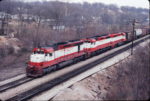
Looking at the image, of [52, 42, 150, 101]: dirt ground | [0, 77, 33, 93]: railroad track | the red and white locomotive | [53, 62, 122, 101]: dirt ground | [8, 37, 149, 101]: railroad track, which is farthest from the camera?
the red and white locomotive

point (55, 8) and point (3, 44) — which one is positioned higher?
point (55, 8)

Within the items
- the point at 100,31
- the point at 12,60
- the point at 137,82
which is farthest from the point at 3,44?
the point at 100,31

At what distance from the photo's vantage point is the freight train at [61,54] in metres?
22.8

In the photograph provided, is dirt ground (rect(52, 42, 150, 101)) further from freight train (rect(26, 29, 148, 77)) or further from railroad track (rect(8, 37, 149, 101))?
freight train (rect(26, 29, 148, 77))

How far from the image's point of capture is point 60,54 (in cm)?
2556

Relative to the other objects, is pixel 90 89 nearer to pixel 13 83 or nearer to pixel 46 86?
pixel 46 86

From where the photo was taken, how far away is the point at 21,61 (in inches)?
1337

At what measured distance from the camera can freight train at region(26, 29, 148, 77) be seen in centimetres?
2278

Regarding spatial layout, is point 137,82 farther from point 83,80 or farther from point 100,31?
point 100,31

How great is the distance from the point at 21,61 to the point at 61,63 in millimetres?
10916

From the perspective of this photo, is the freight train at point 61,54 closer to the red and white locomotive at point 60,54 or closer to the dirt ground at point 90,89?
the red and white locomotive at point 60,54

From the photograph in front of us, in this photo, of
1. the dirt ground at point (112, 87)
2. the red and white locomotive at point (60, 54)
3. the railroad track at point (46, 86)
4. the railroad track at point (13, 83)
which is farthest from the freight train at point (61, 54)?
the dirt ground at point (112, 87)

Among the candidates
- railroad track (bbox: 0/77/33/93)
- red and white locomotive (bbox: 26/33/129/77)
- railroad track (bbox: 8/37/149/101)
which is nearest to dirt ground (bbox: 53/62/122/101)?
railroad track (bbox: 8/37/149/101)

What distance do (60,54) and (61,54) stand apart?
22cm
